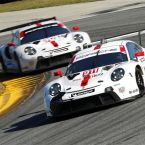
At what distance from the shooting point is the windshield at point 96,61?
14.7 metres

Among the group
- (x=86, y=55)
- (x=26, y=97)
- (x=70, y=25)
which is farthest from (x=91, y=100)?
(x=70, y=25)

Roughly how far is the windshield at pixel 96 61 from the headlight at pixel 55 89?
0.73 metres

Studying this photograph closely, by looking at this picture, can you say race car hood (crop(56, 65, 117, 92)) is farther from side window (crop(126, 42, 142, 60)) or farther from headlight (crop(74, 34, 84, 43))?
headlight (crop(74, 34, 84, 43))

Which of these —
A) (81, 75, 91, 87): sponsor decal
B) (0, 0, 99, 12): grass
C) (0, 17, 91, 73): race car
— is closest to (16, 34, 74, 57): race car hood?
(0, 17, 91, 73): race car

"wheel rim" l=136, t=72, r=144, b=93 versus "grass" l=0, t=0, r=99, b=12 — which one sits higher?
"wheel rim" l=136, t=72, r=144, b=93

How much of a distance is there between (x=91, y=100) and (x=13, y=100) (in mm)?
5342

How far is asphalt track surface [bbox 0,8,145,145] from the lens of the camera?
11102 mm

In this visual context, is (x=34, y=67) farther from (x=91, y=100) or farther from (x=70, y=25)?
(x=70, y=25)

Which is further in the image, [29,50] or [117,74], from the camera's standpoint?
[29,50]

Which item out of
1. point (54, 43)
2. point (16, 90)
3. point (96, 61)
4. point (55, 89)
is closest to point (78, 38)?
point (54, 43)

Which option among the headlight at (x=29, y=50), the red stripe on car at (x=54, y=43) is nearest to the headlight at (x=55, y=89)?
the red stripe on car at (x=54, y=43)

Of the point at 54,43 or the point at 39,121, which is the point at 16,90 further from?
the point at 39,121

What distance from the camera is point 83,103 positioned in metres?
13.5

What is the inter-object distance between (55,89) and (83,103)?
0.83 m
